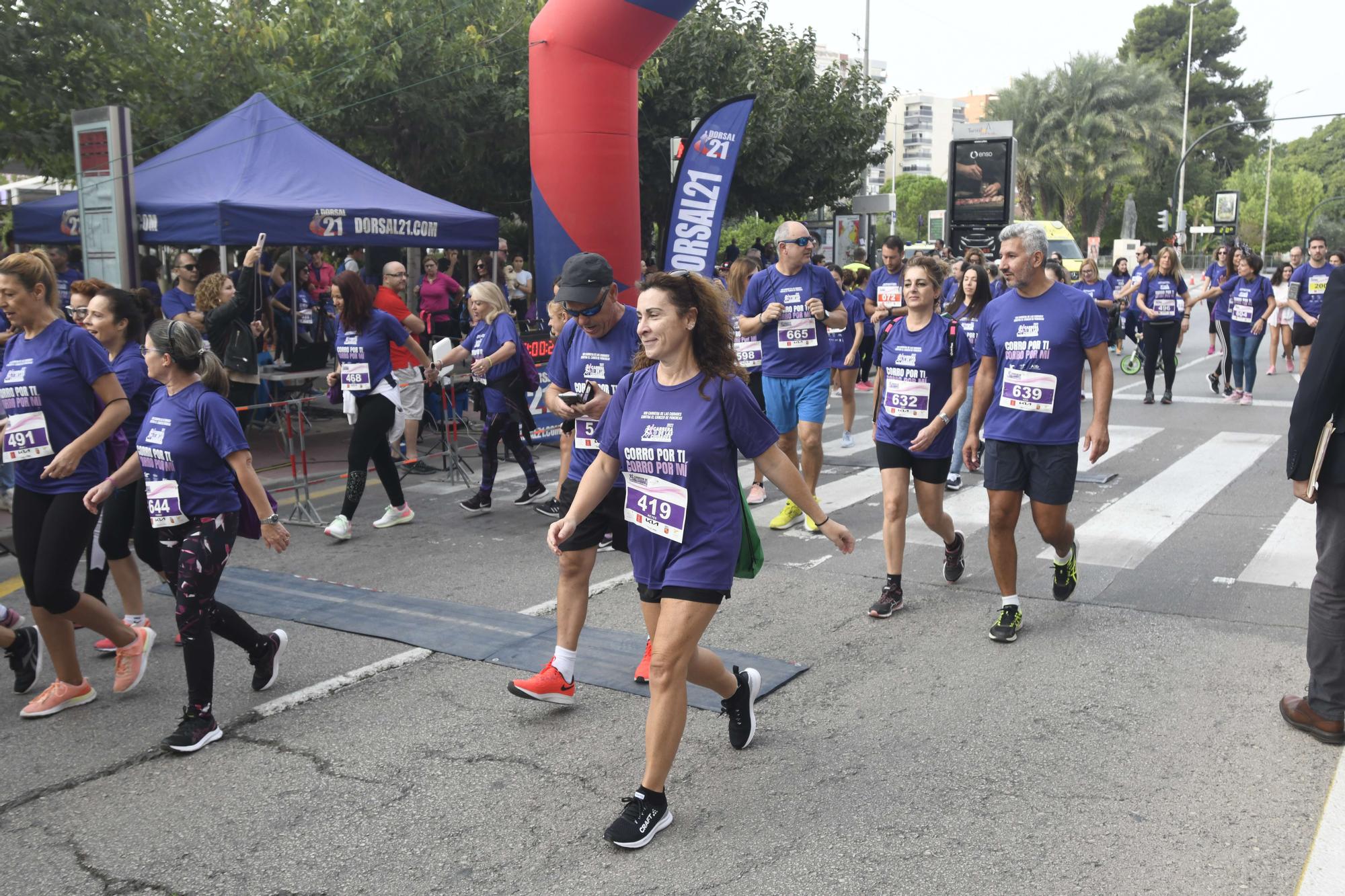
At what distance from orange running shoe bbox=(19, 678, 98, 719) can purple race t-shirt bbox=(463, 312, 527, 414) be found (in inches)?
172

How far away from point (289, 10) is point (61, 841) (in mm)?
14187

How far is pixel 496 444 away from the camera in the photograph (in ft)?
29.3

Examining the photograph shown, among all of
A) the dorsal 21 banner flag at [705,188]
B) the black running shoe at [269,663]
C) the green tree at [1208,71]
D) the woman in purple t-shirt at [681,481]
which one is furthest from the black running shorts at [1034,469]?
the green tree at [1208,71]

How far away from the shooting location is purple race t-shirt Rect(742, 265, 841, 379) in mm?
7809

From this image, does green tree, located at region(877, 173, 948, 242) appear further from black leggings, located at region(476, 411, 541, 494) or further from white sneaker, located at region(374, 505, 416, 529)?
white sneaker, located at region(374, 505, 416, 529)

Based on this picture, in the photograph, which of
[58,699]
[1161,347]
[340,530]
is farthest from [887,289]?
[58,699]

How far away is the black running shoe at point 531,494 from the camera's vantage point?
9.18 meters

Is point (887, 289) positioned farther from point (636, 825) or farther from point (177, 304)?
point (636, 825)

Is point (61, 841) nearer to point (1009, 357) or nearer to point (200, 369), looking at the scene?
point (200, 369)

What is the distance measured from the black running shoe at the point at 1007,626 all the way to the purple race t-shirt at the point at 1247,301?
983 cm

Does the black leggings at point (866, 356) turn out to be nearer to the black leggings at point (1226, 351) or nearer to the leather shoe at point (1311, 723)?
the black leggings at point (1226, 351)

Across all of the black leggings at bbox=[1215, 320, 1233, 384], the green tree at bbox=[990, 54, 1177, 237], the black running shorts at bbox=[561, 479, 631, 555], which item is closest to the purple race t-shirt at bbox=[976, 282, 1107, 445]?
the black running shorts at bbox=[561, 479, 631, 555]

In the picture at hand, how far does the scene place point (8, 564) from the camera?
740 centimetres

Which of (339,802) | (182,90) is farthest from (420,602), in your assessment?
(182,90)
